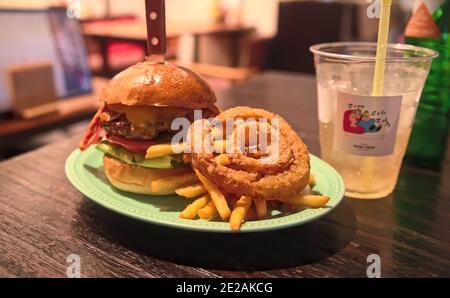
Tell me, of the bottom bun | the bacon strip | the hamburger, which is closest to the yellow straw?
the hamburger

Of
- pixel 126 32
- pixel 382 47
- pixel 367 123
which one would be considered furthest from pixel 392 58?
pixel 126 32

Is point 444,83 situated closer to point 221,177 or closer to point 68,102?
point 221,177

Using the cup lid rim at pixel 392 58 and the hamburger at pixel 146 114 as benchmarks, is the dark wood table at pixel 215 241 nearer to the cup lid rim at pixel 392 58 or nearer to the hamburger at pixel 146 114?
the hamburger at pixel 146 114

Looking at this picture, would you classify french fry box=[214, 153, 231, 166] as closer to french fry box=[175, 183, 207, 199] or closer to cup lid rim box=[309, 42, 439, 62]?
french fry box=[175, 183, 207, 199]

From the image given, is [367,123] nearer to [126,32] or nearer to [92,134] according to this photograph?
[92,134]
